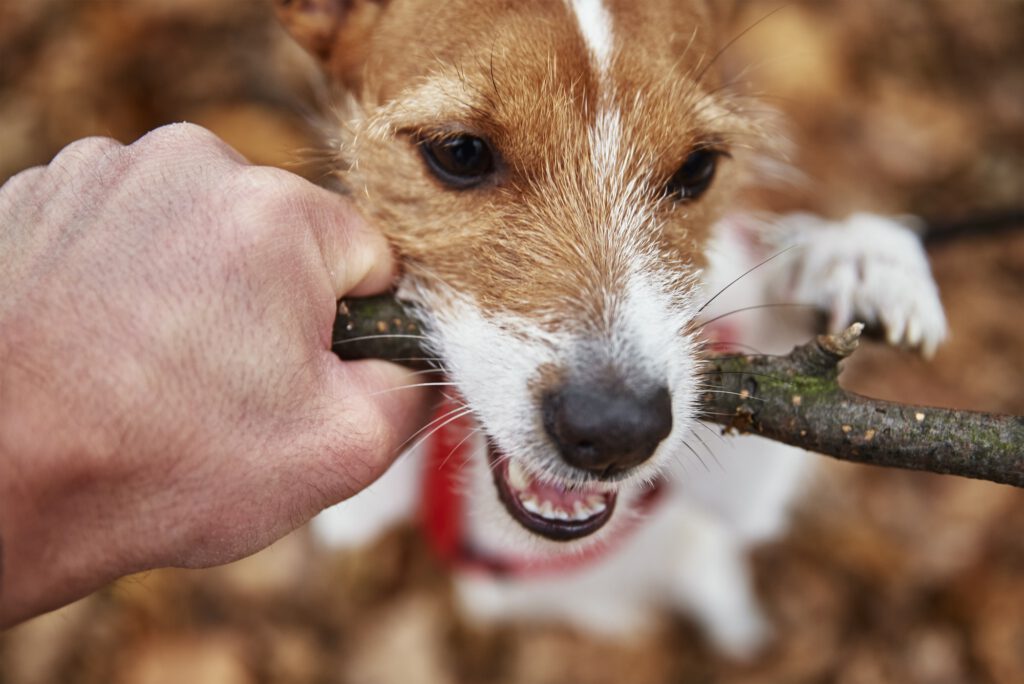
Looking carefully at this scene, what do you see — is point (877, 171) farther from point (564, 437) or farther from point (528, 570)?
point (564, 437)

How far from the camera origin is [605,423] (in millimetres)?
1602

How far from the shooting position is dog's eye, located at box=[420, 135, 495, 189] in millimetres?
1878

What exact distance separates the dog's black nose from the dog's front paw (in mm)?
788

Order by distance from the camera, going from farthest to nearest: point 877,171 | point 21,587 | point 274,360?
point 877,171 < point 274,360 < point 21,587

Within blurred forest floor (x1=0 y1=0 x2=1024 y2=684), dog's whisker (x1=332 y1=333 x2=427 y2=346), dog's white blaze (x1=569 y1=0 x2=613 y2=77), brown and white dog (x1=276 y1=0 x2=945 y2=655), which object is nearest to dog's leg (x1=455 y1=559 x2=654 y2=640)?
blurred forest floor (x1=0 y1=0 x2=1024 y2=684)

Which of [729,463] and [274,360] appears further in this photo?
[729,463]

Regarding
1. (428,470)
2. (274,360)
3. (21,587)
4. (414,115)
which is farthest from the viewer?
(428,470)

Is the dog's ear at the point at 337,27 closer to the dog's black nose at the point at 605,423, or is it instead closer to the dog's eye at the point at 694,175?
the dog's eye at the point at 694,175

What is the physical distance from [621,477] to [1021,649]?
234 centimetres

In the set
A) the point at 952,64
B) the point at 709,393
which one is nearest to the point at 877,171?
the point at 952,64

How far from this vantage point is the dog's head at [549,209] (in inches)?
67.3

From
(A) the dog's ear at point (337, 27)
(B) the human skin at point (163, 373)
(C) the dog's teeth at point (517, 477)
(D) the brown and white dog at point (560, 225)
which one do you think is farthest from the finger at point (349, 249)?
(A) the dog's ear at point (337, 27)

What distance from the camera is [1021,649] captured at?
3141 millimetres

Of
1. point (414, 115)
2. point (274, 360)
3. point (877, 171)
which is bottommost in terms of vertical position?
point (877, 171)
